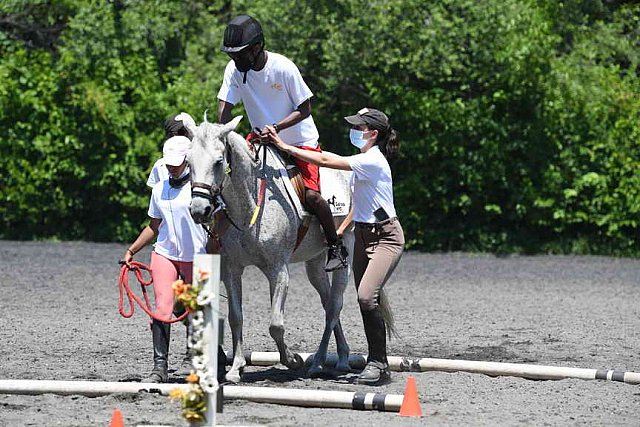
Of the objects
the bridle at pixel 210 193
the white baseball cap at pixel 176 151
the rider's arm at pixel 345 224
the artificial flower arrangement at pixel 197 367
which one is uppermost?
the white baseball cap at pixel 176 151

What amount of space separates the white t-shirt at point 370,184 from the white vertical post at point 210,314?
244cm

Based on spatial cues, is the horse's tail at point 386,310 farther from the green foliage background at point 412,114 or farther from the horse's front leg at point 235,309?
the green foliage background at point 412,114

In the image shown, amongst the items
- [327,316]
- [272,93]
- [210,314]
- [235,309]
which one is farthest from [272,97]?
[210,314]

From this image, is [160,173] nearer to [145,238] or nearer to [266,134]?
[145,238]

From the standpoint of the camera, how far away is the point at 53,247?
19906mm

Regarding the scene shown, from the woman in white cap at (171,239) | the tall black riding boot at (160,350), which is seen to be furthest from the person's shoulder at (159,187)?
the tall black riding boot at (160,350)

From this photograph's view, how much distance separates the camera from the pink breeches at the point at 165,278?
834cm

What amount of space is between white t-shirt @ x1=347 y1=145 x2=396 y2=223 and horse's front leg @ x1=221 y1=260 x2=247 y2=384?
1038 millimetres

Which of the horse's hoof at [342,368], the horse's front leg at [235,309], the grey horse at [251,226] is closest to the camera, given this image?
the grey horse at [251,226]

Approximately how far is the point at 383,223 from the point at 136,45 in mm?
13013

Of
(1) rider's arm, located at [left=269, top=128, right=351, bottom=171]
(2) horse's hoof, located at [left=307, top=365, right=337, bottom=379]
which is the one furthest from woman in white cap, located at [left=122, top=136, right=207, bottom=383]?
(2) horse's hoof, located at [left=307, top=365, right=337, bottom=379]

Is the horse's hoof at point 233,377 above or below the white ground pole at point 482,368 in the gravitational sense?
below

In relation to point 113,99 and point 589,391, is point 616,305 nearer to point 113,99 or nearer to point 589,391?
point 589,391

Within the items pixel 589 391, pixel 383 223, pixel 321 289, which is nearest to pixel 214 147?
pixel 383 223
